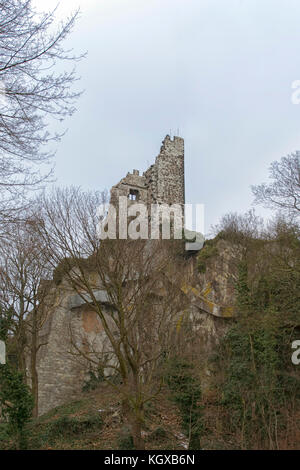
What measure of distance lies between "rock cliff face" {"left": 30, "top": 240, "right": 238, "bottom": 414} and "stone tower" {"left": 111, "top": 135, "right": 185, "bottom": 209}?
7906mm

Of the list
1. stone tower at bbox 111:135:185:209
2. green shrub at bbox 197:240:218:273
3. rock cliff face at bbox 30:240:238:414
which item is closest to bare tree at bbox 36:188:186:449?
rock cliff face at bbox 30:240:238:414

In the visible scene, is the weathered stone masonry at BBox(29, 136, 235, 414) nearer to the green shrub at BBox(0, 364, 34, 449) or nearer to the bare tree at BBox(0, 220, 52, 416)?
the bare tree at BBox(0, 220, 52, 416)

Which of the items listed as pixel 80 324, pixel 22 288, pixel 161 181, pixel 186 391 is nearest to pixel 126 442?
pixel 186 391

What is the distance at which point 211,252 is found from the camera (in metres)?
19.8

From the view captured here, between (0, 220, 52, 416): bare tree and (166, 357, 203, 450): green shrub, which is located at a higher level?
(0, 220, 52, 416): bare tree

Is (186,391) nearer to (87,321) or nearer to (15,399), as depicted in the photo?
(15,399)

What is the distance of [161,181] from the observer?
27250 millimetres

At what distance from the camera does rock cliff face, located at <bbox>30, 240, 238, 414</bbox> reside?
17.2 m

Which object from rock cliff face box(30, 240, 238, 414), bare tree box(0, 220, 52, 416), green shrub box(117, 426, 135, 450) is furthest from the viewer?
rock cliff face box(30, 240, 238, 414)

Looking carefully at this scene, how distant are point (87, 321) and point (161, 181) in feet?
36.9

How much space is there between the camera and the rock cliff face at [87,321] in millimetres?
17156

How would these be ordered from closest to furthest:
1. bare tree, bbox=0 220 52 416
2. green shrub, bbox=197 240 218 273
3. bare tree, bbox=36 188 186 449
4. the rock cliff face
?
bare tree, bbox=36 188 186 449 < bare tree, bbox=0 220 52 416 < the rock cliff face < green shrub, bbox=197 240 218 273

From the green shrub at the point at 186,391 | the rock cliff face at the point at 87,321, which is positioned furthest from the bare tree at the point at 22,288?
the green shrub at the point at 186,391
